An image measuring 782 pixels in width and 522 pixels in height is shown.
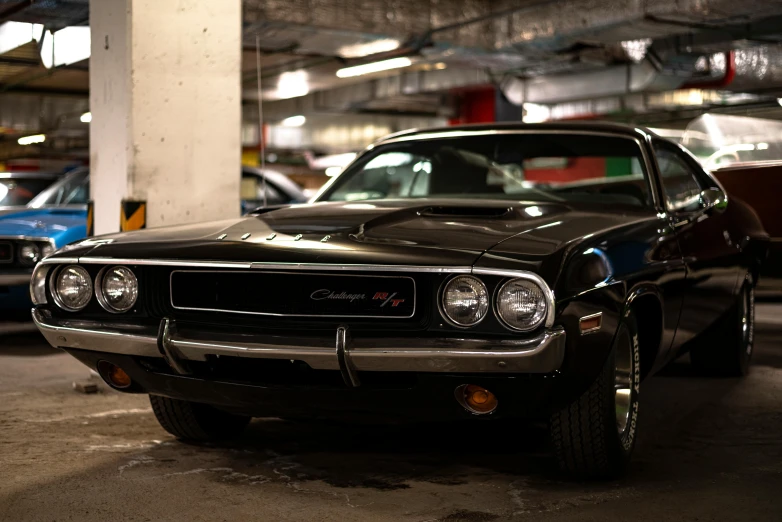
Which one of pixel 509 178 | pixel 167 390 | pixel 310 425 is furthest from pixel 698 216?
pixel 167 390

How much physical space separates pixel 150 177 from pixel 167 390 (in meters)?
2.46

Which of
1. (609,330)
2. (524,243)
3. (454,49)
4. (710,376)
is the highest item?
(454,49)

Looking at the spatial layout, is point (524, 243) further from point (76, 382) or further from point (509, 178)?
point (76, 382)

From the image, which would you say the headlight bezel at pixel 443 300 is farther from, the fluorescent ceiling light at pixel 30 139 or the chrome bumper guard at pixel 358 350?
the fluorescent ceiling light at pixel 30 139

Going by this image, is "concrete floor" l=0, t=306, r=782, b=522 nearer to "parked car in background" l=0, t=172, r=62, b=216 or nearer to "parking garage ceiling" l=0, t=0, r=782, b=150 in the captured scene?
"parked car in background" l=0, t=172, r=62, b=216

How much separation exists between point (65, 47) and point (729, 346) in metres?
9.99

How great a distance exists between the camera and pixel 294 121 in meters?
28.9

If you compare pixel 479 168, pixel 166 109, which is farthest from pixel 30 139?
pixel 479 168

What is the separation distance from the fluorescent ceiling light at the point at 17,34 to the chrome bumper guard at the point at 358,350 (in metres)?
10.2

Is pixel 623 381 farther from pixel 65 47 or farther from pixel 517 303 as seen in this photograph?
pixel 65 47

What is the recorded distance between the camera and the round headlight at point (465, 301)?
2932mm

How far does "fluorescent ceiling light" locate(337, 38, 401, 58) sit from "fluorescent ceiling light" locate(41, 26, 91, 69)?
318 cm

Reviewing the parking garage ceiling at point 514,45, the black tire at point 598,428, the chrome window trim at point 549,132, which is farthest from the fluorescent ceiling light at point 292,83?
the black tire at point 598,428

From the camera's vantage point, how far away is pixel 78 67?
46.2 feet
